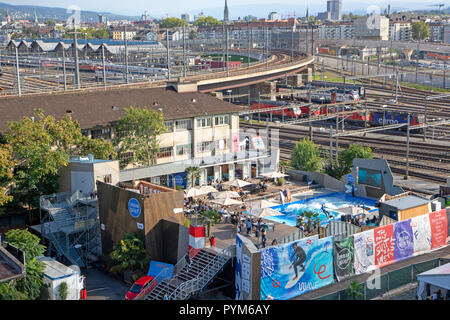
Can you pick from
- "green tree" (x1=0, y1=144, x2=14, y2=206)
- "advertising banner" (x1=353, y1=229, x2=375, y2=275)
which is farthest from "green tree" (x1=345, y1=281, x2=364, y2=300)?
"green tree" (x1=0, y1=144, x2=14, y2=206)

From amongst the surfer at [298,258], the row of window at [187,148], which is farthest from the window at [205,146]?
the surfer at [298,258]

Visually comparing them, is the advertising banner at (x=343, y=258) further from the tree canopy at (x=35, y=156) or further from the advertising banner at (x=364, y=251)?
the tree canopy at (x=35, y=156)

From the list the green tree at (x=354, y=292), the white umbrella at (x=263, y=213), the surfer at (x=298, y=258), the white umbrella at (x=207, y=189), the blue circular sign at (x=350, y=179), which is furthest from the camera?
the blue circular sign at (x=350, y=179)

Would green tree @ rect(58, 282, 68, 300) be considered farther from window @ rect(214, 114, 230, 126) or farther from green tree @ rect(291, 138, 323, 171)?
green tree @ rect(291, 138, 323, 171)

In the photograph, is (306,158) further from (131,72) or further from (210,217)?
(131,72)

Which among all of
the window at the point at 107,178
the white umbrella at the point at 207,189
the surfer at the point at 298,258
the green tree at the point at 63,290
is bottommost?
the green tree at the point at 63,290

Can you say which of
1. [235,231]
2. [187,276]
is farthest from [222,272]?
[235,231]

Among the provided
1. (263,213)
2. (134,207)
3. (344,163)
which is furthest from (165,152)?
(134,207)
